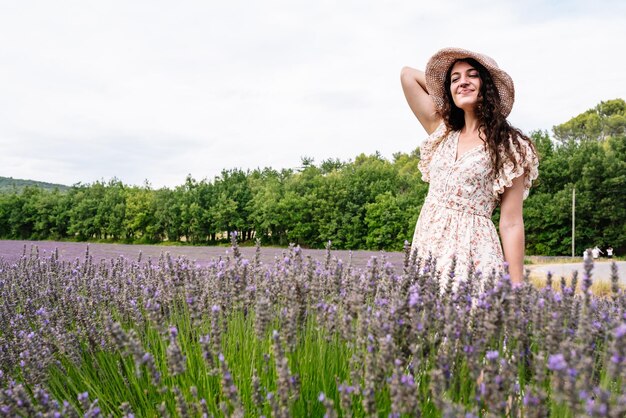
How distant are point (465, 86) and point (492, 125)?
0.30 m

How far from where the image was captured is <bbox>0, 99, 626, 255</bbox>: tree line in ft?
67.6

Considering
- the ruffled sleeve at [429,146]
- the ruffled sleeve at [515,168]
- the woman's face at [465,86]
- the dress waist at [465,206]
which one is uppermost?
the woman's face at [465,86]

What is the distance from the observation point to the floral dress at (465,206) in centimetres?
277

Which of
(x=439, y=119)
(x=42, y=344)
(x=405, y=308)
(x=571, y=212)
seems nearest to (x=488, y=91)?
(x=439, y=119)

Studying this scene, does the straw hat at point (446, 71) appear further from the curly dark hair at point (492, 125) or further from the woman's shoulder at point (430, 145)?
the woman's shoulder at point (430, 145)

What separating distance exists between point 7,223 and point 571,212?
3749 cm

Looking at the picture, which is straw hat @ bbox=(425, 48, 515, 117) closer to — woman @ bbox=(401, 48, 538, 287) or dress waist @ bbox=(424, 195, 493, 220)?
woman @ bbox=(401, 48, 538, 287)

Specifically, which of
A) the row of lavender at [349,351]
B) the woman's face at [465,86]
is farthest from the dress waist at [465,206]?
the row of lavender at [349,351]

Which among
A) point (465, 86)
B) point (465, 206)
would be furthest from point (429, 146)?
point (465, 206)

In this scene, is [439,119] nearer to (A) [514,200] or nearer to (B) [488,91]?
(B) [488,91]

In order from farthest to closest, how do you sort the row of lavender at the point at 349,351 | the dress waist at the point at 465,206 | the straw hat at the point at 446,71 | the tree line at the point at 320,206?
the tree line at the point at 320,206
the straw hat at the point at 446,71
the dress waist at the point at 465,206
the row of lavender at the point at 349,351

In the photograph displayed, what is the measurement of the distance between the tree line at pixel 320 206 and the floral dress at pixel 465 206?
671 inches

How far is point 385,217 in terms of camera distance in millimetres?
23047

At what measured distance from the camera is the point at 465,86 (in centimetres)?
300
